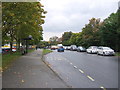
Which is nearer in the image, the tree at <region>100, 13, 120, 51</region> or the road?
the road

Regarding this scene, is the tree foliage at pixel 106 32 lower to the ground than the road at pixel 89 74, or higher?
higher

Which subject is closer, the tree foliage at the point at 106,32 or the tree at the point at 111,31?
the tree at the point at 111,31

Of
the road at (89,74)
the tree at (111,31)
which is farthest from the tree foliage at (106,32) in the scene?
the road at (89,74)

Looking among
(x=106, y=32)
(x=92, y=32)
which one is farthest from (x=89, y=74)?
(x=92, y=32)

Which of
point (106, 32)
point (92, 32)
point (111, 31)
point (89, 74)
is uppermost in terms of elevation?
point (92, 32)

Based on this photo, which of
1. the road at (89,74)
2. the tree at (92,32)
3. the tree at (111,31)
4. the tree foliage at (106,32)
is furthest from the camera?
the tree at (92,32)

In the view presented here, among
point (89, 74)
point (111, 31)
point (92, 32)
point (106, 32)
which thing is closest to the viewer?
point (89, 74)

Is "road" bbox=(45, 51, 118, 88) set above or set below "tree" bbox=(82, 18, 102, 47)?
below

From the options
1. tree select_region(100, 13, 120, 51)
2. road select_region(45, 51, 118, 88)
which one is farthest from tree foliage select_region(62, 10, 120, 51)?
road select_region(45, 51, 118, 88)

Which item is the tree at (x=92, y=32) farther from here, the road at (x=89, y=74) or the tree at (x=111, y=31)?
the road at (x=89, y=74)

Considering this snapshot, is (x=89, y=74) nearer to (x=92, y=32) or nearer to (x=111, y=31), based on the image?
(x=111, y=31)

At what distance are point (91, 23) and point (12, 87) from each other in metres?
37.7

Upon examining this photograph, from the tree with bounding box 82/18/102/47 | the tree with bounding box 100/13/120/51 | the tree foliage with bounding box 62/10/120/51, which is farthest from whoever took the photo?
the tree with bounding box 82/18/102/47

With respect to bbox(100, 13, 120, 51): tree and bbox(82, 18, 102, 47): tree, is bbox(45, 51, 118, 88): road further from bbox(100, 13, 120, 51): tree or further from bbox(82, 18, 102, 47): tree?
bbox(82, 18, 102, 47): tree
